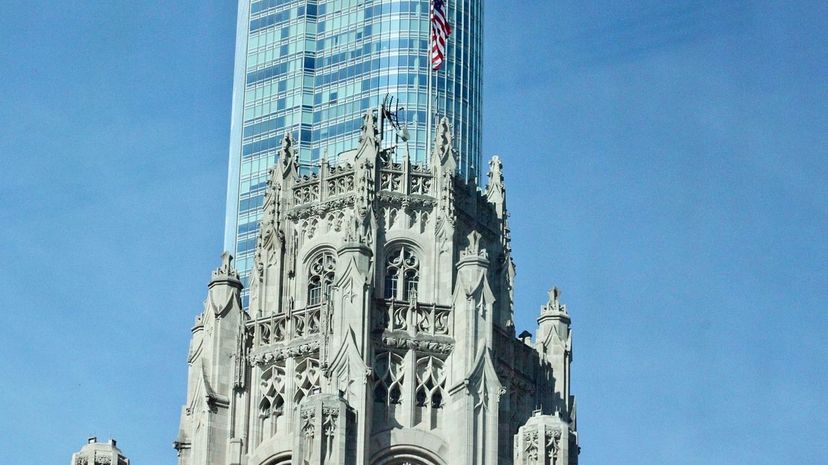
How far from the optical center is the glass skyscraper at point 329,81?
148375 millimetres

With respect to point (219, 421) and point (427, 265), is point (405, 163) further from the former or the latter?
point (219, 421)

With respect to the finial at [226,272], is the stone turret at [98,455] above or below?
below

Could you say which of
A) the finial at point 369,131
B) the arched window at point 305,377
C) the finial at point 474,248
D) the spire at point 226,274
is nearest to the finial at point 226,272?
the spire at point 226,274

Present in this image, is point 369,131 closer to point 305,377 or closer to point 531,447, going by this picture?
point 305,377

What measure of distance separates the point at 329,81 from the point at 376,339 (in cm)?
8715

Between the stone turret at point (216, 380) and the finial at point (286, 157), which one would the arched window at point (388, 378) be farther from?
the finial at point (286, 157)

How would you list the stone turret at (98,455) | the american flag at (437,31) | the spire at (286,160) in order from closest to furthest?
the stone turret at (98,455)
the spire at (286,160)
the american flag at (437,31)

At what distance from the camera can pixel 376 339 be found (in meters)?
64.4

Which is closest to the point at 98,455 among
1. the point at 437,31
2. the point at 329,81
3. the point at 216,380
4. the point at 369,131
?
the point at 216,380

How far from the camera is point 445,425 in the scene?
210 ft

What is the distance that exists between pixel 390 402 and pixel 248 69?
90807 millimetres

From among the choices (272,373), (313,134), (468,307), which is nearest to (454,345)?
(468,307)

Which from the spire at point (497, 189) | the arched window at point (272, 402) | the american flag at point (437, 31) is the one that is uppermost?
the american flag at point (437, 31)

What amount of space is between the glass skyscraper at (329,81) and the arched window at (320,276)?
260ft
